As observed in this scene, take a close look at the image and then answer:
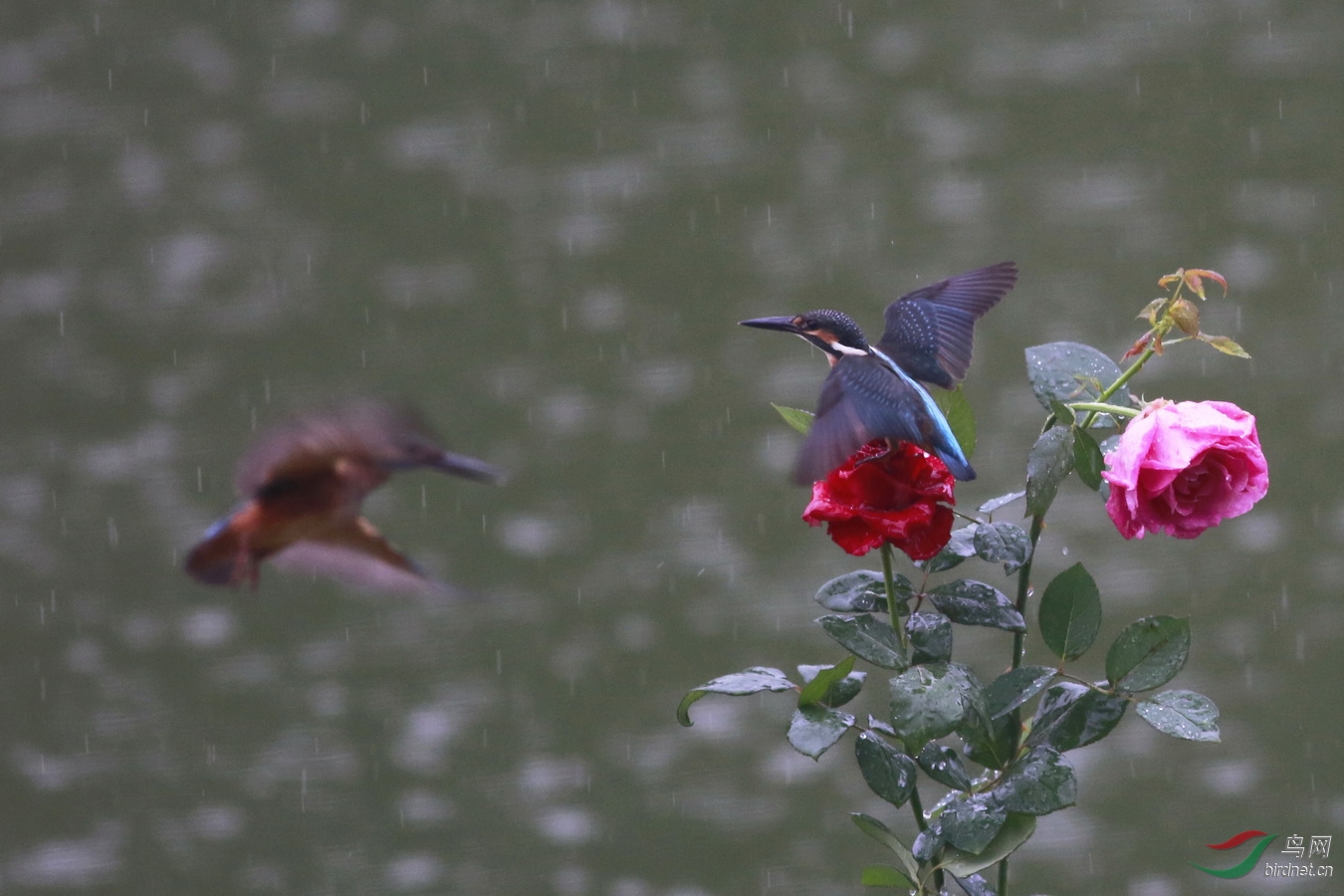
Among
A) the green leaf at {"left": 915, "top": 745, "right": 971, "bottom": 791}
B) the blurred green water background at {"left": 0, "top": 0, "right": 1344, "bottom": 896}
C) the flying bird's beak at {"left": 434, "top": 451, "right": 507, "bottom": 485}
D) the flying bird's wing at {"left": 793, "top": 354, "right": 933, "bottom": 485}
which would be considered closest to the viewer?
the flying bird's beak at {"left": 434, "top": 451, "right": 507, "bottom": 485}

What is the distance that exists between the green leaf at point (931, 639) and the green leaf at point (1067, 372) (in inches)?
4.6

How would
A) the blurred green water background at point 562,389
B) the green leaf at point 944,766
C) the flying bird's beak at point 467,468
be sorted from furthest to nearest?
the blurred green water background at point 562,389
the green leaf at point 944,766
the flying bird's beak at point 467,468

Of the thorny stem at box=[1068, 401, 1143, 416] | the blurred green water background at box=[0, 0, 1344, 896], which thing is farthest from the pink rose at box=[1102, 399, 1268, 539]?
the blurred green water background at box=[0, 0, 1344, 896]

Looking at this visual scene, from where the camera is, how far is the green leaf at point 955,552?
0.63m

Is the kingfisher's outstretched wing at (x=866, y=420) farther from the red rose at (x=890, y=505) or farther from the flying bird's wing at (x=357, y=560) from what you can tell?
the flying bird's wing at (x=357, y=560)

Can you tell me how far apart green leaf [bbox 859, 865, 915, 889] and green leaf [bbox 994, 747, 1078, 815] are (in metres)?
0.07

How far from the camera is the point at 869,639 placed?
1.95 ft

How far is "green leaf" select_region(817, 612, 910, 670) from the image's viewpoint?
591mm

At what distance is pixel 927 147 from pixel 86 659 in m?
1.54

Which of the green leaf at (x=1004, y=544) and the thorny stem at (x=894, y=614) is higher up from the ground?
the green leaf at (x=1004, y=544)

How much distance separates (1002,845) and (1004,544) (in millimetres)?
140

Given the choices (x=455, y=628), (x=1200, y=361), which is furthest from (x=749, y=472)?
(x=1200, y=361)

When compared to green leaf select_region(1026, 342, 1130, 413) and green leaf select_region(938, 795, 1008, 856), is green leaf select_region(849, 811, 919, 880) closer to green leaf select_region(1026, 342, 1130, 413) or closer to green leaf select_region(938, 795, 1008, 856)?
green leaf select_region(938, 795, 1008, 856)

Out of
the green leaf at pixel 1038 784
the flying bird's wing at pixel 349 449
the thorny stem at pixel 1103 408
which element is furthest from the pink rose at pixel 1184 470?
the flying bird's wing at pixel 349 449
